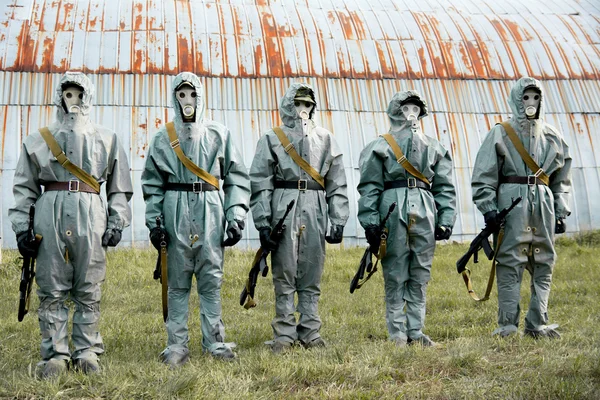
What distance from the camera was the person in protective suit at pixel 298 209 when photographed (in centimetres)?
757

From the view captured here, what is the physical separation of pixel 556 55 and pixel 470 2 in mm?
2899

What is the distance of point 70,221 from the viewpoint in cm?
669

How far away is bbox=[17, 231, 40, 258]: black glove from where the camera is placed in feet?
21.6

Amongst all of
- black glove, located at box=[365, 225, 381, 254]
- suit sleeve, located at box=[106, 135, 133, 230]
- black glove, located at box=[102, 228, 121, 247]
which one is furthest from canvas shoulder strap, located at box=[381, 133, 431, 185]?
black glove, located at box=[102, 228, 121, 247]

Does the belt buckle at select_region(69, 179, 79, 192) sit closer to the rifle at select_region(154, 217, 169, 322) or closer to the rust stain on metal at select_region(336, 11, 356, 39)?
the rifle at select_region(154, 217, 169, 322)

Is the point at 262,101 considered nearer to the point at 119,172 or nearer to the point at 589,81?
the point at 589,81

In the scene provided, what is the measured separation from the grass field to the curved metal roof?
5.97m

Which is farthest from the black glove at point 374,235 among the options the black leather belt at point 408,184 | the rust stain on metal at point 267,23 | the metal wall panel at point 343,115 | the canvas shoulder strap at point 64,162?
the rust stain on metal at point 267,23

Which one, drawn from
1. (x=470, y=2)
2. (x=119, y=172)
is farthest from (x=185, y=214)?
(x=470, y=2)

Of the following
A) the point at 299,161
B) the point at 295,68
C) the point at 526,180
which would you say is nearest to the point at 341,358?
the point at 299,161

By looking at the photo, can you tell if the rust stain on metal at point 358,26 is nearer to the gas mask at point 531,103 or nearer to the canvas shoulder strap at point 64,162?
the gas mask at point 531,103

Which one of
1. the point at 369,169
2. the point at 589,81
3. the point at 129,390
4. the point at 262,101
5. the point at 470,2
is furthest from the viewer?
the point at 470,2

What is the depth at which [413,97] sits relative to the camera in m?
8.02

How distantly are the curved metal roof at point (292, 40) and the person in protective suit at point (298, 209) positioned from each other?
811cm
